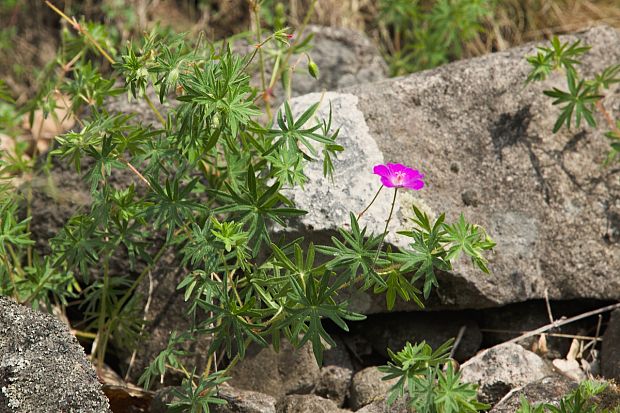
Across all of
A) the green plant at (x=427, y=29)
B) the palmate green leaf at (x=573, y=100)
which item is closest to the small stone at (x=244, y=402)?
the palmate green leaf at (x=573, y=100)

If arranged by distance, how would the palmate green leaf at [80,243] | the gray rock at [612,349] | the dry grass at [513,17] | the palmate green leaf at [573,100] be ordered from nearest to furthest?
1. the palmate green leaf at [80,243]
2. the gray rock at [612,349]
3. the palmate green leaf at [573,100]
4. the dry grass at [513,17]

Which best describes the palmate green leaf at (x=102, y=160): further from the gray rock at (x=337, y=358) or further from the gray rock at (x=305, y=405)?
the gray rock at (x=337, y=358)

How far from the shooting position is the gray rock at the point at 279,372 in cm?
358

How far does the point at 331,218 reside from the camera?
11.2 ft

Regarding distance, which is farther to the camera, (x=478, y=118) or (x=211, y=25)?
(x=211, y=25)

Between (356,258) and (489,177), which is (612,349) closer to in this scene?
(489,177)

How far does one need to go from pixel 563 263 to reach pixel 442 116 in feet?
2.84

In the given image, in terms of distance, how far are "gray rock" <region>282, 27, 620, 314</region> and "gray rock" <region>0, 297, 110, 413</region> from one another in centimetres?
102

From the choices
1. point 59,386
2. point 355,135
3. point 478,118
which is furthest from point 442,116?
point 59,386

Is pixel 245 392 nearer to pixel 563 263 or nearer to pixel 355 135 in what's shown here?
pixel 355 135

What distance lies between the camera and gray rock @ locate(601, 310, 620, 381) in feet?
11.2

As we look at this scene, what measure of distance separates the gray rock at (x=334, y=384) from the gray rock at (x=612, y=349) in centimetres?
108

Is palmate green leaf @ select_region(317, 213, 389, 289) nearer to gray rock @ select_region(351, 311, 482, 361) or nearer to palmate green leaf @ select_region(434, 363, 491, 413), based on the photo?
palmate green leaf @ select_region(434, 363, 491, 413)

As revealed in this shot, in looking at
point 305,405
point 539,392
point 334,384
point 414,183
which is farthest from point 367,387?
point 414,183
